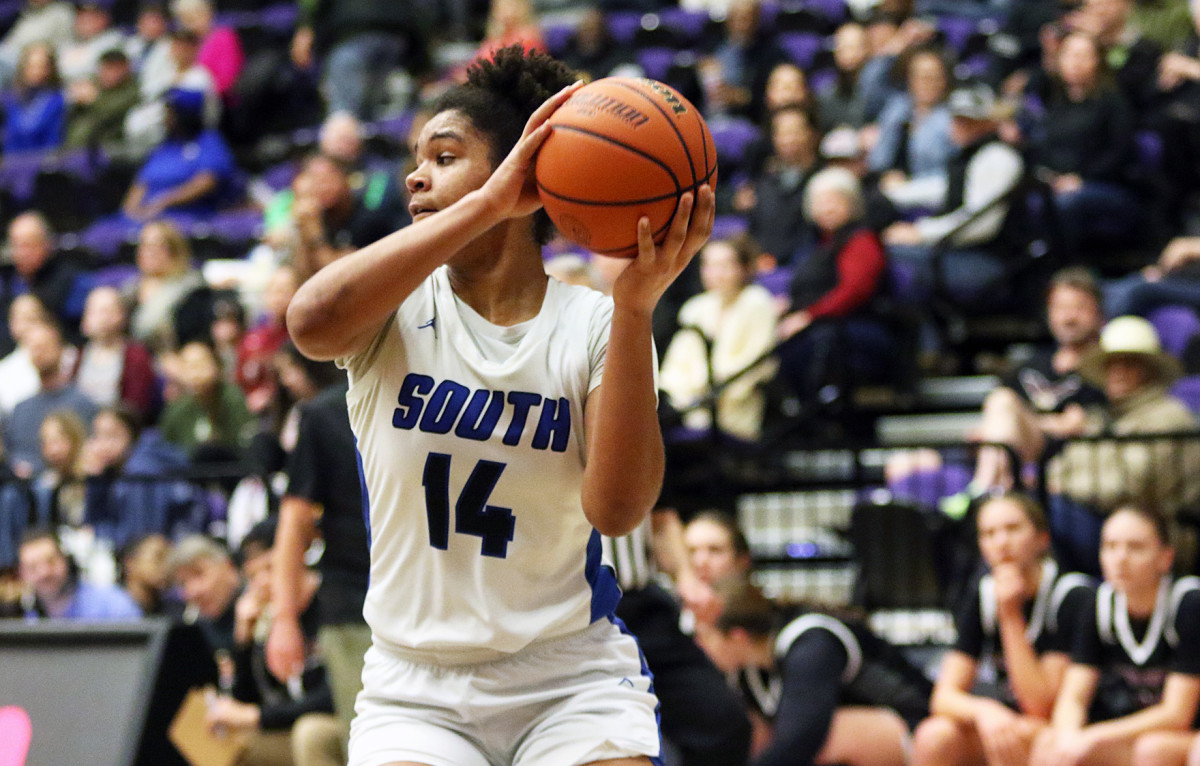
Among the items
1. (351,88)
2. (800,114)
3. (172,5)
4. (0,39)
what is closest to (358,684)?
(800,114)

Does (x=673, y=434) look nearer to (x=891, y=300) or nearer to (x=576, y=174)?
(x=891, y=300)

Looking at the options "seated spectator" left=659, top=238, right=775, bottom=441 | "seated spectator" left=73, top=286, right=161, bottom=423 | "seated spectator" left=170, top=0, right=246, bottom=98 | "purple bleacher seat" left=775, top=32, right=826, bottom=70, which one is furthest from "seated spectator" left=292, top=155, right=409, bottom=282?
"seated spectator" left=170, top=0, right=246, bottom=98

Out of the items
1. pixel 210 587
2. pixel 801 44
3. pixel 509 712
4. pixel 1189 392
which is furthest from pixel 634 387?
pixel 801 44

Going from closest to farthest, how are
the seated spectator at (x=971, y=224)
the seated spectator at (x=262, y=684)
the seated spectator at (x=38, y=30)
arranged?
the seated spectator at (x=262, y=684)
the seated spectator at (x=971, y=224)
the seated spectator at (x=38, y=30)

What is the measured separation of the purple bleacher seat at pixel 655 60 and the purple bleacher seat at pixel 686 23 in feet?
0.87

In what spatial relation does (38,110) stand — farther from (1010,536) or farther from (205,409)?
(1010,536)

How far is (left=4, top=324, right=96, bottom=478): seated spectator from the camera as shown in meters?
8.98

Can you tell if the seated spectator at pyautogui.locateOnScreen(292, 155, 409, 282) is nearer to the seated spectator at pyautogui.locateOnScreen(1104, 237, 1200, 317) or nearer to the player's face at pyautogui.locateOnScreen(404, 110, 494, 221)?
the seated spectator at pyautogui.locateOnScreen(1104, 237, 1200, 317)

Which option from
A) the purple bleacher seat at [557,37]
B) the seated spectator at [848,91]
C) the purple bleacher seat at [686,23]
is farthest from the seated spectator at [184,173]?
the seated spectator at [848,91]

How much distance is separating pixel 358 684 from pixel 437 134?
9.63ft

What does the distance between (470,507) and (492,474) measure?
0.23 ft

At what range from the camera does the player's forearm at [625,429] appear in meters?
2.43

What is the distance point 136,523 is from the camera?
770cm

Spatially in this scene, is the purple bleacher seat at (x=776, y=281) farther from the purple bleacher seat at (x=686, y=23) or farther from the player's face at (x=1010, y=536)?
the purple bleacher seat at (x=686, y=23)
